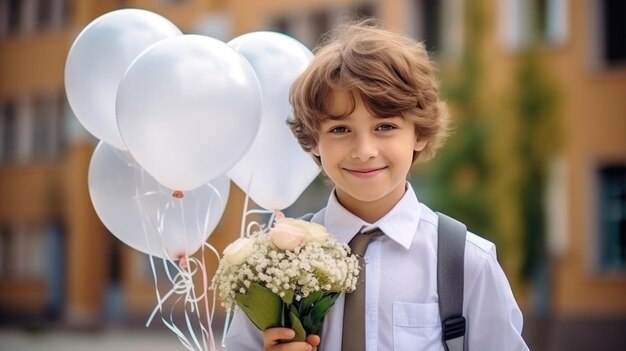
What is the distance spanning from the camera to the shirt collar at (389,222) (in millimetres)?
2336

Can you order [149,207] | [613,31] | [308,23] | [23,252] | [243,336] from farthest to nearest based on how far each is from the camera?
1. [23,252]
2. [308,23]
3. [613,31]
4. [149,207]
5. [243,336]

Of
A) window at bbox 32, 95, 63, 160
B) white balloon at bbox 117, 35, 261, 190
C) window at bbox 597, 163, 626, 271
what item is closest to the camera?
white balloon at bbox 117, 35, 261, 190

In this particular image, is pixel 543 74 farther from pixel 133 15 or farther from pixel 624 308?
pixel 133 15

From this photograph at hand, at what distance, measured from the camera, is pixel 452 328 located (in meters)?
2.26

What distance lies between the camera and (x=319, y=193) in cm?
1631

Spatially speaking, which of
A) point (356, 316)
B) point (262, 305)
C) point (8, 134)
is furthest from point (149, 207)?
point (8, 134)

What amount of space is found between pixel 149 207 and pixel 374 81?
0.97 metres

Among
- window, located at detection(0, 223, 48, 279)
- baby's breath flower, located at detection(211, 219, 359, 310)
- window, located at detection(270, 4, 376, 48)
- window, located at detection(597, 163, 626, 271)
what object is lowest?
window, located at detection(0, 223, 48, 279)

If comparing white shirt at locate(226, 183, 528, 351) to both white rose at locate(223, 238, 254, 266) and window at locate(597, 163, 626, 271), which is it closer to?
white rose at locate(223, 238, 254, 266)

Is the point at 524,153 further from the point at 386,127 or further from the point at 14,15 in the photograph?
the point at 14,15

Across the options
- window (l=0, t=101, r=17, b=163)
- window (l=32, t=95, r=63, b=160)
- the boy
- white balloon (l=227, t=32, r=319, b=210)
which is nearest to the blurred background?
window (l=32, t=95, r=63, b=160)

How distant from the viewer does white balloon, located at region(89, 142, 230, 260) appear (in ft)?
9.50

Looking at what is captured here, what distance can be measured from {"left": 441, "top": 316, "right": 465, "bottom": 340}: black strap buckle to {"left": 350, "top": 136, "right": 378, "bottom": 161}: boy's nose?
16.2 inches

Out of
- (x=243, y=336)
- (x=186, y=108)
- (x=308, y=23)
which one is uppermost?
(x=308, y=23)
